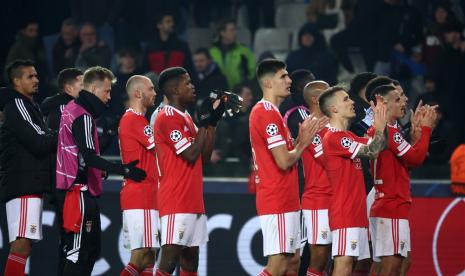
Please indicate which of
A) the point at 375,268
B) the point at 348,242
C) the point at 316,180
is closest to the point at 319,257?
the point at 375,268

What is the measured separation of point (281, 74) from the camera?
31.0 feet

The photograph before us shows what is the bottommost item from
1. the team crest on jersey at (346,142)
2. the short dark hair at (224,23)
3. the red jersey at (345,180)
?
the red jersey at (345,180)

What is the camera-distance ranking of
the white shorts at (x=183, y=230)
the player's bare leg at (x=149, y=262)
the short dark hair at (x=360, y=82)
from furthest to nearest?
the short dark hair at (x=360, y=82), the player's bare leg at (x=149, y=262), the white shorts at (x=183, y=230)

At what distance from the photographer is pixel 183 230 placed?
31.2ft

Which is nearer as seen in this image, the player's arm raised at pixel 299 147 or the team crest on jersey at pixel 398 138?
the player's arm raised at pixel 299 147

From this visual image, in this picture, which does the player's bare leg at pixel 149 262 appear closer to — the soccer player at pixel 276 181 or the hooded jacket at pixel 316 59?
the soccer player at pixel 276 181

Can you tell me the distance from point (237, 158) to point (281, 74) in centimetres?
398

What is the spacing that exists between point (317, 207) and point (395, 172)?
76 cm

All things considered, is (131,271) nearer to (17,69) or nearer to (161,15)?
(17,69)

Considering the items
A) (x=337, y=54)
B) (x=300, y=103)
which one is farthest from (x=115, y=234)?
(x=337, y=54)

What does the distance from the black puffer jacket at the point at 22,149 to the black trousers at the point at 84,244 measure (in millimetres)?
766

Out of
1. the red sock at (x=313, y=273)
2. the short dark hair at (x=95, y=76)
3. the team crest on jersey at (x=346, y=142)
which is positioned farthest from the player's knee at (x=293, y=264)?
the short dark hair at (x=95, y=76)

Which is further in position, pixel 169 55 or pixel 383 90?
pixel 169 55

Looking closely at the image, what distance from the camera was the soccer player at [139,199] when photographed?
403 inches
